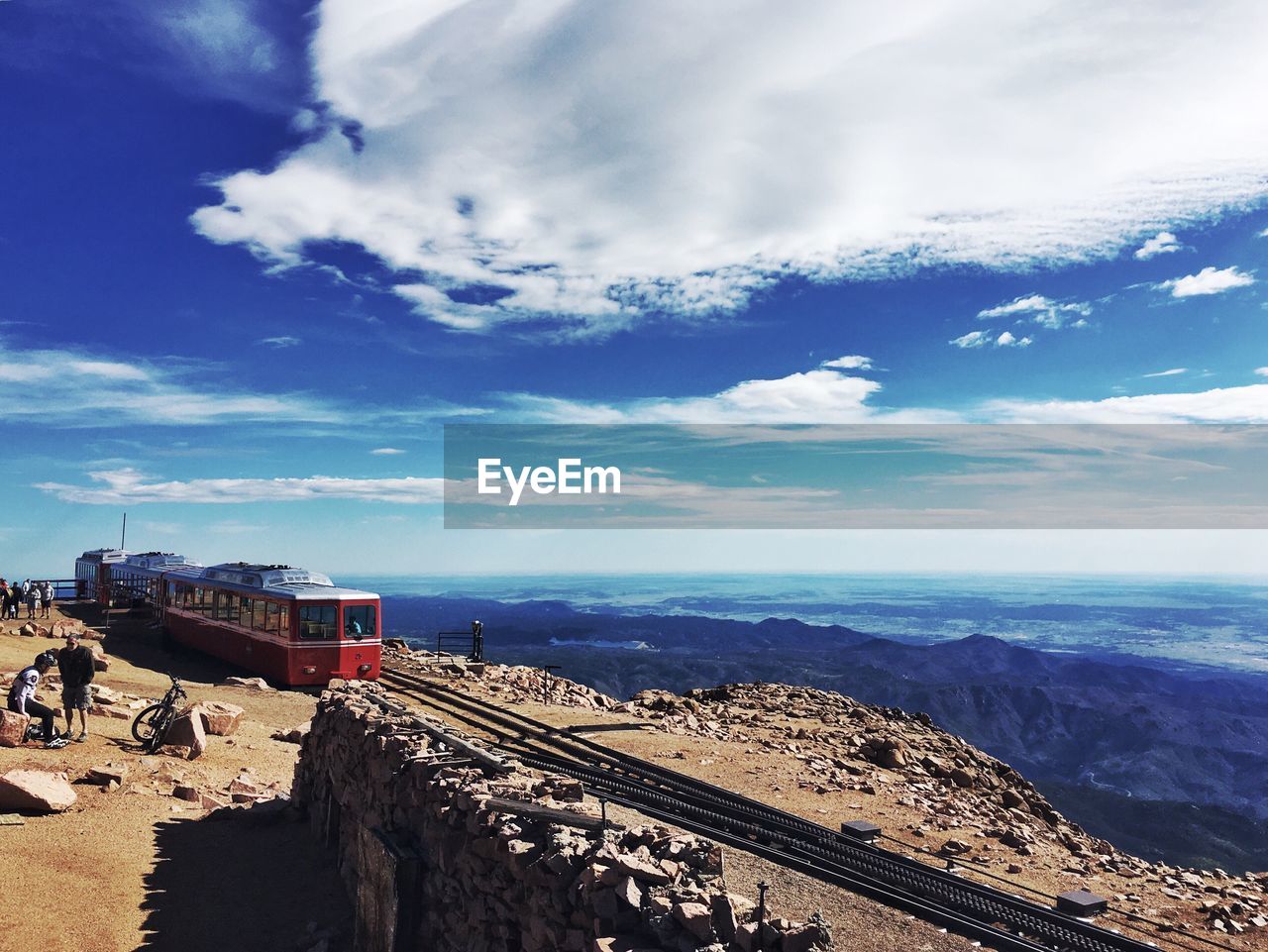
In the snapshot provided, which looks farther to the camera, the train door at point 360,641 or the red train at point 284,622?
the train door at point 360,641

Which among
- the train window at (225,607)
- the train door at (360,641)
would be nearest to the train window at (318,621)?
the train door at (360,641)

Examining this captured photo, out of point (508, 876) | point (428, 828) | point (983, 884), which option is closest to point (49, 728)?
point (428, 828)

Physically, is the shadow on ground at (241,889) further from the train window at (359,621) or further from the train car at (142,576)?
the train car at (142,576)

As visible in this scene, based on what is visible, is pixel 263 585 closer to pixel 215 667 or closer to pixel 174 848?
pixel 215 667

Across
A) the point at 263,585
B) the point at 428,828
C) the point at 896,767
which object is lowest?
the point at 896,767

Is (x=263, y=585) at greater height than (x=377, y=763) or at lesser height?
greater

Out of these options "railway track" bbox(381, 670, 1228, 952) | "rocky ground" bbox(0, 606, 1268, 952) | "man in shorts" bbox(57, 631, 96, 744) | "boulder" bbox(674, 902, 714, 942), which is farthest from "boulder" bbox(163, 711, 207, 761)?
"boulder" bbox(674, 902, 714, 942)

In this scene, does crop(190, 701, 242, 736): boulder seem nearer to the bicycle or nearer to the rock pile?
the bicycle
